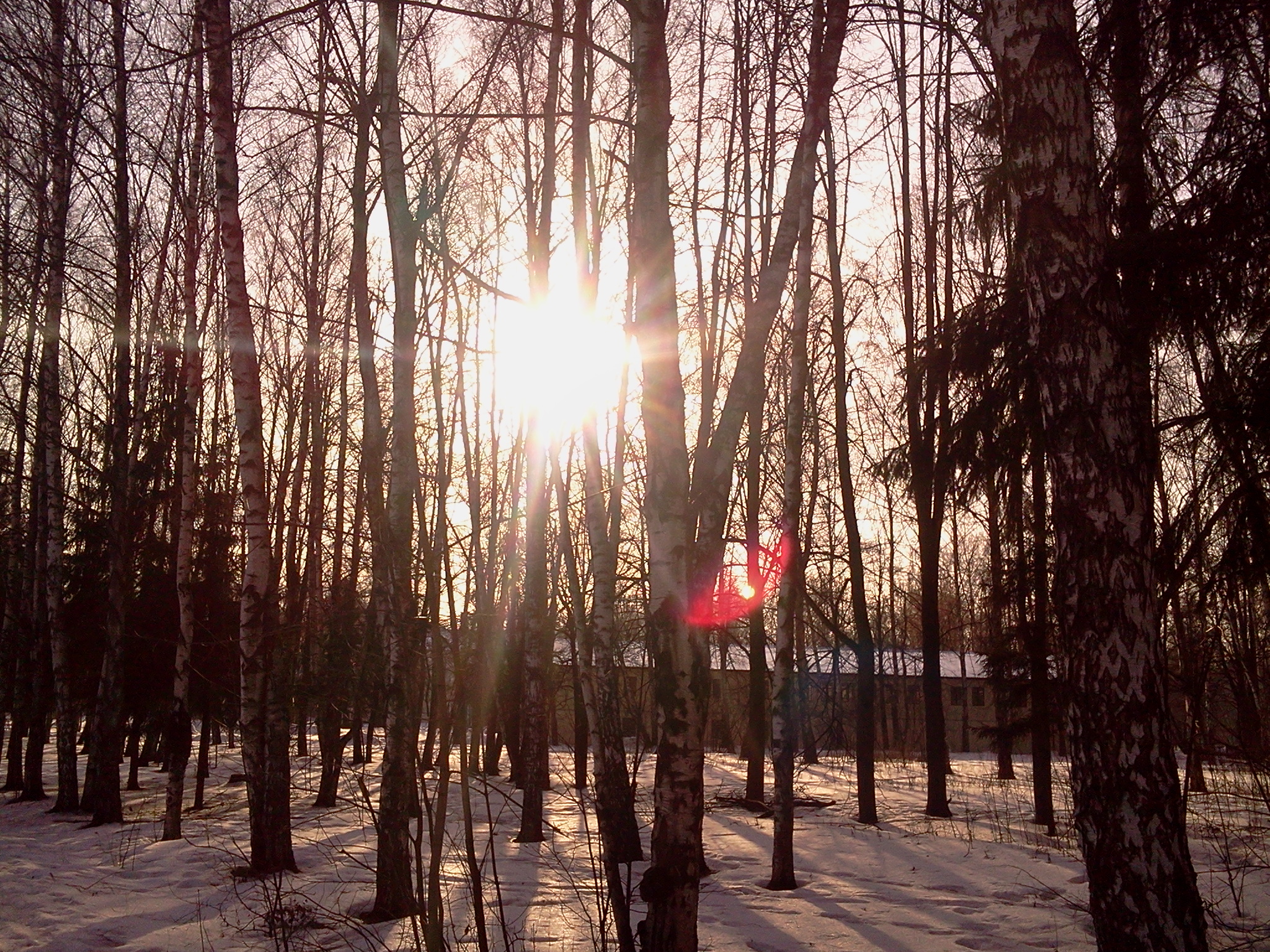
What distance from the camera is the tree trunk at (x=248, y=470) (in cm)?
800

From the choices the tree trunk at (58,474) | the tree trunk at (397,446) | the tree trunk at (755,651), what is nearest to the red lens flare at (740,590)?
the tree trunk at (755,651)

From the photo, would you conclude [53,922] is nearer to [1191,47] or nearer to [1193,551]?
[1193,551]

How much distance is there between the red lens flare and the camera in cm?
491

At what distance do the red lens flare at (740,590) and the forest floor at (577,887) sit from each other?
3.89 feet

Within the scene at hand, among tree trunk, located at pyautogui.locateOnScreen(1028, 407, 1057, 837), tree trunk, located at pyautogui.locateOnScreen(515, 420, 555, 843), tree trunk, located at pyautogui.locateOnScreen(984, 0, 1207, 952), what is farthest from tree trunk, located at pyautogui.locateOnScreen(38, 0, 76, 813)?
tree trunk, located at pyautogui.locateOnScreen(984, 0, 1207, 952)

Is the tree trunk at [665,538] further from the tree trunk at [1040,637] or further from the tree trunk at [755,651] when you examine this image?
the tree trunk at [755,651]

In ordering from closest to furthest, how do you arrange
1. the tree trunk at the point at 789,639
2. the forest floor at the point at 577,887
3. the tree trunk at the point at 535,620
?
the forest floor at the point at 577,887 < the tree trunk at the point at 789,639 < the tree trunk at the point at 535,620

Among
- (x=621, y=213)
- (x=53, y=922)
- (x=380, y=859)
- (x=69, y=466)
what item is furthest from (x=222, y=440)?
(x=380, y=859)

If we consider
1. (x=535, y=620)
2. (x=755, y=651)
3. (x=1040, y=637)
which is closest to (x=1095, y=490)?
(x=1040, y=637)

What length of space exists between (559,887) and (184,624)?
5971mm

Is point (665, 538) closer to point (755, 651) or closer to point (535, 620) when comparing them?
point (535, 620)

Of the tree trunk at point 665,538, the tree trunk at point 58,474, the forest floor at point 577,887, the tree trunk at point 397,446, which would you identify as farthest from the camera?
the tree trunk at point 58,474

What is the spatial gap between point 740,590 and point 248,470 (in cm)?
1046

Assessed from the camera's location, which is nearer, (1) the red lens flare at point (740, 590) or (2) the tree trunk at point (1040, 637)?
(1) the red lens flare at point (740, 590)
